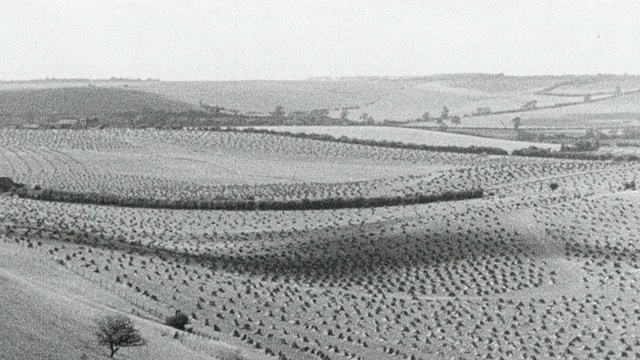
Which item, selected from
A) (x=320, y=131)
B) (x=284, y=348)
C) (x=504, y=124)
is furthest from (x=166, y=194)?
(x=504, y=124)

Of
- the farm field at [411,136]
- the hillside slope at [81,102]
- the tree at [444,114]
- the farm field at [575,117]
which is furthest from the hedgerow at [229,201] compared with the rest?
the tree at [444,114]

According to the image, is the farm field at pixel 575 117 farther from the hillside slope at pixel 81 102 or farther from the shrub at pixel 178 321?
the shrub at pixel 178 321

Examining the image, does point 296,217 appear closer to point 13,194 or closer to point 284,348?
point 13,194

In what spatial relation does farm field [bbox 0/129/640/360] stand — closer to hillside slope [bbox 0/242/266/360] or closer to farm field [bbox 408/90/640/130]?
hillside slope [bbox 0/242/266/360]

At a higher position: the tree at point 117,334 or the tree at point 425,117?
the tree at point 425,117

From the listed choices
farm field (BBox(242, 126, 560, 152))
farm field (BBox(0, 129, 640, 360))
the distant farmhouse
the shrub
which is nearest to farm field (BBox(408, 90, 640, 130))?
the distant farmhouse

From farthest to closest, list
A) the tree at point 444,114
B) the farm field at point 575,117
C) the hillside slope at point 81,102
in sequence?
the tree at point 444,114 → the hillside slope at point 81,102 → the farm field at point 575,117

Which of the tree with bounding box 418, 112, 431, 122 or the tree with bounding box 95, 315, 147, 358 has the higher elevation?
the tree with bounding box 418, 112, 431, 122

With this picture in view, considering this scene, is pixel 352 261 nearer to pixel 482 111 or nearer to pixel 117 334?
pixel 117 334

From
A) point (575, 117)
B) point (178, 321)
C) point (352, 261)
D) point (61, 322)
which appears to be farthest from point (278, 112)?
point (61, 322)
